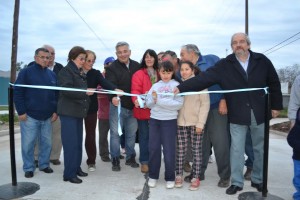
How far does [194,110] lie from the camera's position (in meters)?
4.81

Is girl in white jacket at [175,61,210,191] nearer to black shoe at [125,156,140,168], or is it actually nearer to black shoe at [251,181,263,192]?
black shoe at [251,181,263,192]

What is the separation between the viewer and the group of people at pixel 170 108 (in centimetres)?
465

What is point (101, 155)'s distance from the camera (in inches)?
264

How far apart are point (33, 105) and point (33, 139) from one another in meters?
0.55

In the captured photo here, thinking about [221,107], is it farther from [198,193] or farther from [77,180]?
[77,180]

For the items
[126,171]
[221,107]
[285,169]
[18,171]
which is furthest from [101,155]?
[285,169]

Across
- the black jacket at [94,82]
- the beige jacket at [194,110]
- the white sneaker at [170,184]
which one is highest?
the black jacket at [94,82]

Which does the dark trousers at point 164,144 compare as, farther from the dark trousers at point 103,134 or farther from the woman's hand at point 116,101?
the dark trousers at point 103,134

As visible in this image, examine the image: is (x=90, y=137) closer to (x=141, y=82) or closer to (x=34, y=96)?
(x=34, y=96)

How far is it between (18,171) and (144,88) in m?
2.53

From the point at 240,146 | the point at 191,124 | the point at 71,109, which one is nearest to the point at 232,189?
the point at 240,146

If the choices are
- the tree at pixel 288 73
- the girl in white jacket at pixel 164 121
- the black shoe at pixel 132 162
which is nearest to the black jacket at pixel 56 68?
the black shoe at pixel 132 162

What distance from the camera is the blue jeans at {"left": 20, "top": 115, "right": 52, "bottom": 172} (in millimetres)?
5344

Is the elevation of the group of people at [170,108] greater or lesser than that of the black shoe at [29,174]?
greater
